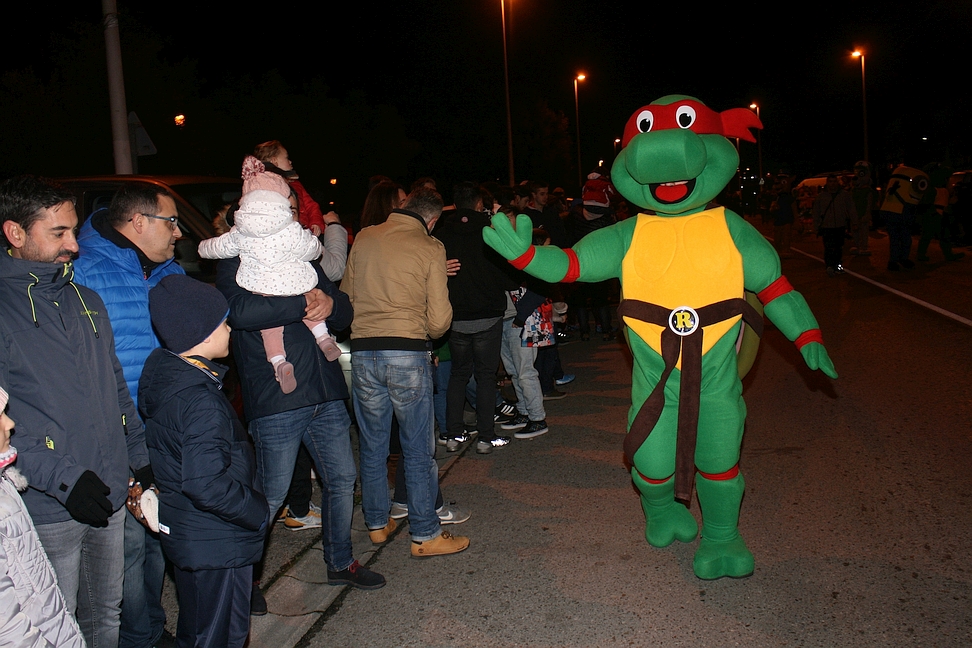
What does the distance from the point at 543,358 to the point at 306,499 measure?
10.5ft

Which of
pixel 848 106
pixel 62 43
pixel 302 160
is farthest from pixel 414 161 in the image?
pixel 848 106

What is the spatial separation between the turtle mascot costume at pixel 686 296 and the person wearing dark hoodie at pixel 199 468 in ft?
5.82

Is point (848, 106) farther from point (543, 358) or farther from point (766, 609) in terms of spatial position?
point (766, 609)

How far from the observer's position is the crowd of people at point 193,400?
9.25 feet

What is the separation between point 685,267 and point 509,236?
914 mm

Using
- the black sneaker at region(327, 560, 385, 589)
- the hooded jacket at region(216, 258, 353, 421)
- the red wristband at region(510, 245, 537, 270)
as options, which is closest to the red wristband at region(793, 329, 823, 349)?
the red wristband at region(510, 245, 537, 270)

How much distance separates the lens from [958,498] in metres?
4.69

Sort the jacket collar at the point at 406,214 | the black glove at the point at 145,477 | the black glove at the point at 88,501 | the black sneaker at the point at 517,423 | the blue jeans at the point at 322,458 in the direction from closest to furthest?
1. the black glove at the point at 88,501
2. the black glove at the point at 145,477
3. the blue jeans at the point at 322,458
4. the jacket collar at the point at 406,214
5. the black sneaker at the point at 517,423

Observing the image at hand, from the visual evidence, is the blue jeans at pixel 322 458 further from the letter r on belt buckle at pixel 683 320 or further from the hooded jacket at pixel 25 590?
the letter r on belt buckle at pixel 683 320

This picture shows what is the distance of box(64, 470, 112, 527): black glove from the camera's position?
2777 mm

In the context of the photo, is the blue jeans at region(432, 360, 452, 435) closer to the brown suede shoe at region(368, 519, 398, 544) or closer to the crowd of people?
the crowd of people

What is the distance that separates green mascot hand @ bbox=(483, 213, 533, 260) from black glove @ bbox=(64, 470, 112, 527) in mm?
2213

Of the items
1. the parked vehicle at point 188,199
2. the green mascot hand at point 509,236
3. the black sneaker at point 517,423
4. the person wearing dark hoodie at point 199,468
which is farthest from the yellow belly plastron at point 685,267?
the parked vehicle at point 188,199

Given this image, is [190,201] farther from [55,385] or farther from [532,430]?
[55,385]
